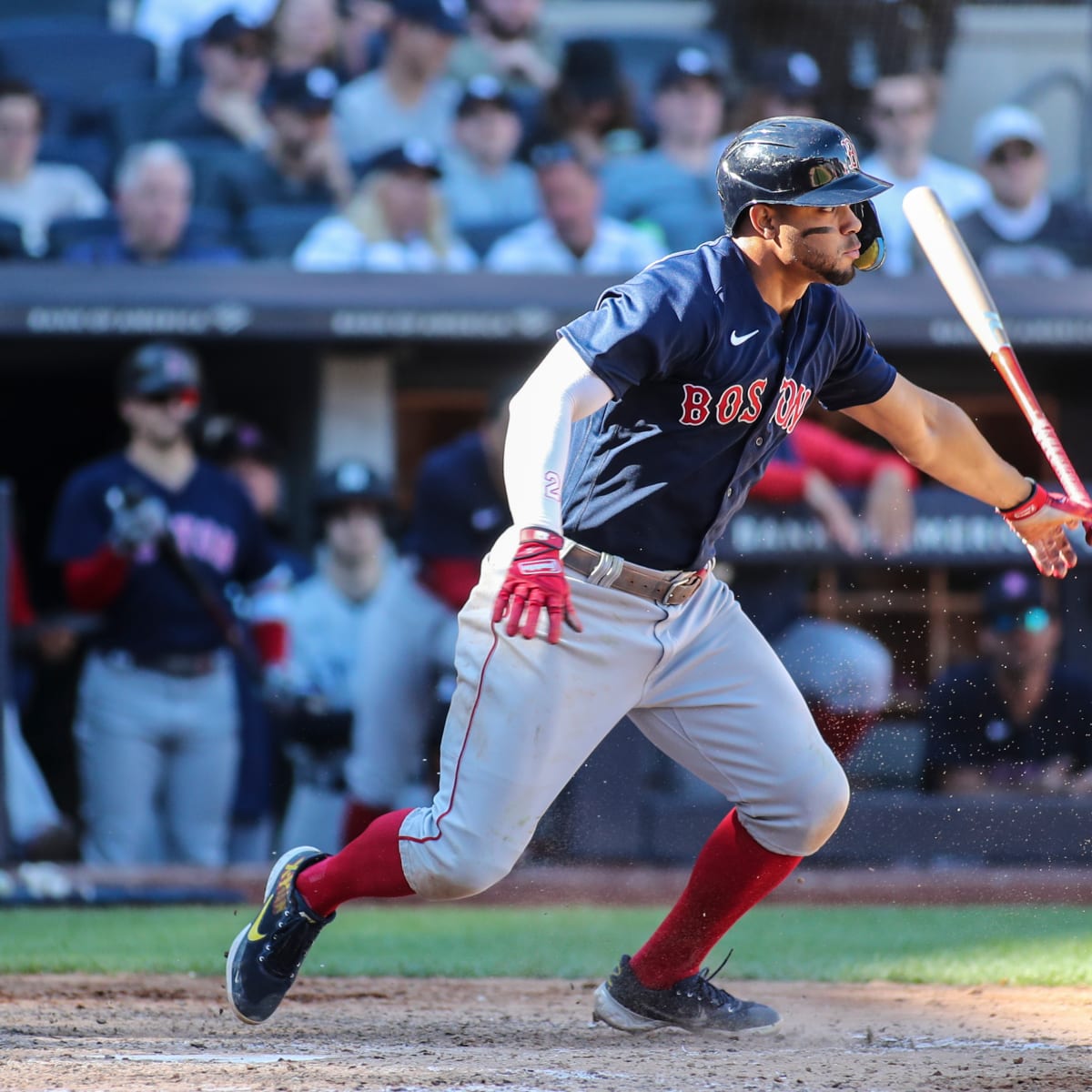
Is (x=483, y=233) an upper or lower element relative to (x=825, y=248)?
upper

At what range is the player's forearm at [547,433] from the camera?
2.63 meters

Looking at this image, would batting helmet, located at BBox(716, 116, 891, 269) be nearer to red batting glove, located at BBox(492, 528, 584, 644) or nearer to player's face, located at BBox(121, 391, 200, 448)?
red batting glove, located at BBox(492, 528, 584, 644)

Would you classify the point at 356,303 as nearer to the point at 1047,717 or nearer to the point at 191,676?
the point at 191,676

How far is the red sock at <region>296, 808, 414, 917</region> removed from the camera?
2953 mm

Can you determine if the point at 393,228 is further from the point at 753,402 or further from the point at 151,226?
the point at 753,402

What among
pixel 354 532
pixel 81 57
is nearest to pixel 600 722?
Result: pixel 354 532

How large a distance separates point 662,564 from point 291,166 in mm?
4937

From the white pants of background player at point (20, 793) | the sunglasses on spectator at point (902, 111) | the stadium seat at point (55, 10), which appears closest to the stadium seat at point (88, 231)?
the white pants of background player at point (20, 793)

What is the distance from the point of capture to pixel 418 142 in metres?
7.49

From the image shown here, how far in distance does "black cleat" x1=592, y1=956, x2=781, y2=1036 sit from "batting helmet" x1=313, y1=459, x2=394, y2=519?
3.24 metres

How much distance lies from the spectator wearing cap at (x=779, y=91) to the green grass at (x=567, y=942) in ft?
13.6

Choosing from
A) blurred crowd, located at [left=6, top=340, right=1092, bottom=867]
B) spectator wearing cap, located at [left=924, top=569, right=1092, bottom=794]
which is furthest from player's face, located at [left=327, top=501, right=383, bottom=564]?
spectator wearing cap, located at [left=924, top=569, right=1092, bottom=794]

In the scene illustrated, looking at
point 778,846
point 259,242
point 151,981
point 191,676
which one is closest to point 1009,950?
point 778,846

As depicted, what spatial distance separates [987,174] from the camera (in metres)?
7.67
